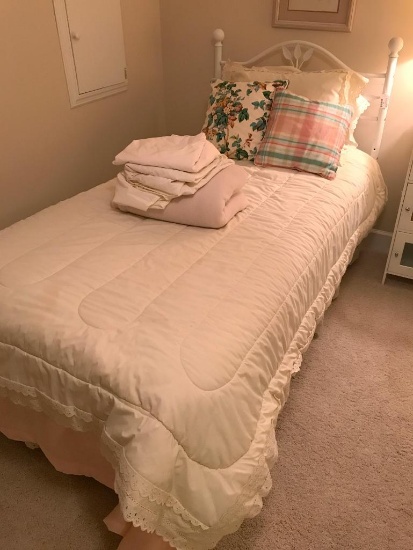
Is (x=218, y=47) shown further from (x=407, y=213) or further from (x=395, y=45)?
(x=407, y=213)

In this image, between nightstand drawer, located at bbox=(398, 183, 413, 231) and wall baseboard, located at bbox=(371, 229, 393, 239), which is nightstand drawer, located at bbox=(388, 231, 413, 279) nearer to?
nightstand drawer, located at bbox=(398, 183, 413, 231)

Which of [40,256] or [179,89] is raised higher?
[179,89]

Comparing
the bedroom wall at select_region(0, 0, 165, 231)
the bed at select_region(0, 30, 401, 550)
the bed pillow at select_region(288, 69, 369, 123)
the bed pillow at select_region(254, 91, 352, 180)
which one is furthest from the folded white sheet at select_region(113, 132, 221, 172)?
the bed pillow at select_region(288, 69, 369, 123)

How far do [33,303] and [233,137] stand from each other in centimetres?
147

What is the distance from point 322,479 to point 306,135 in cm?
149

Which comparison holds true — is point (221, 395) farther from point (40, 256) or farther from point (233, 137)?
point (233, 137)

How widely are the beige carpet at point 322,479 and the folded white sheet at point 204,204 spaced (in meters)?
0.75

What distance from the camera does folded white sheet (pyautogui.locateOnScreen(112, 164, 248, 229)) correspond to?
1.68 m

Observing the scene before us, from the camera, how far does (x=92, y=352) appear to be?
1140 mm

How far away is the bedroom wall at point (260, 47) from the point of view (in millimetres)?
2290

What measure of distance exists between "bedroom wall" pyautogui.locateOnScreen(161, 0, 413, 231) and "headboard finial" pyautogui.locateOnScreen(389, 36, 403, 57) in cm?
8

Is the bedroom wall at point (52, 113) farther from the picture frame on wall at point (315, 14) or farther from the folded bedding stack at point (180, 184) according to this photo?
the picture frame on wall at point (315, 14)

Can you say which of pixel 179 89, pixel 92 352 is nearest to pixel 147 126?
pixel 179 89

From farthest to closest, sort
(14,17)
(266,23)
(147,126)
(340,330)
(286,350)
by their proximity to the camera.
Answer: (147,126)
(266,23)
(340,330)
(14,17)
(286,350)
